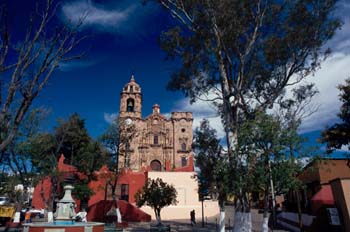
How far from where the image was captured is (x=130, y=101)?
4338cm

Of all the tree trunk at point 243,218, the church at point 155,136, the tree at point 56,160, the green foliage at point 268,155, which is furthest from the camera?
the church at point 155,136

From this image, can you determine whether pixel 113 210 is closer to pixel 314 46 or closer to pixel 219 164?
pixel 219 164

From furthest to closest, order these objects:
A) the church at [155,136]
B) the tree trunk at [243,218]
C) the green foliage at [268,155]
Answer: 1. the church at [155,136]
2. the tree trunk at [243,218]
3. the green foliage at [268,155]

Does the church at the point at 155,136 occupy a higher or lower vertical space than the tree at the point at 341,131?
higher

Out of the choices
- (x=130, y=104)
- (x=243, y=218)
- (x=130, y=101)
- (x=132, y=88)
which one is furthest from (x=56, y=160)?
(x=132, y=88)

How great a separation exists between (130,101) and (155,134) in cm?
634

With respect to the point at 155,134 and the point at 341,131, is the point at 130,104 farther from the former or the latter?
the point at 341,131

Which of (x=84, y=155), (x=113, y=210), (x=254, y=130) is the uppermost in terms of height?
(x=84, y=155)

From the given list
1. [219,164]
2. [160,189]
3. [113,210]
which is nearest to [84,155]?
[113,210]

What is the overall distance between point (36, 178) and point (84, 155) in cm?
402

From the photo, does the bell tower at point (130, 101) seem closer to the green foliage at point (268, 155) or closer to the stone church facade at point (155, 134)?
the stone church facade at point (155, 134)

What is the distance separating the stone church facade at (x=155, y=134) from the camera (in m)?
41.1

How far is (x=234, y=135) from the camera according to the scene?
446 inches

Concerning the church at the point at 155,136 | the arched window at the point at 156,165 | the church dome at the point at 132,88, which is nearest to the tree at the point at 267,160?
the church at the point at 155,136
